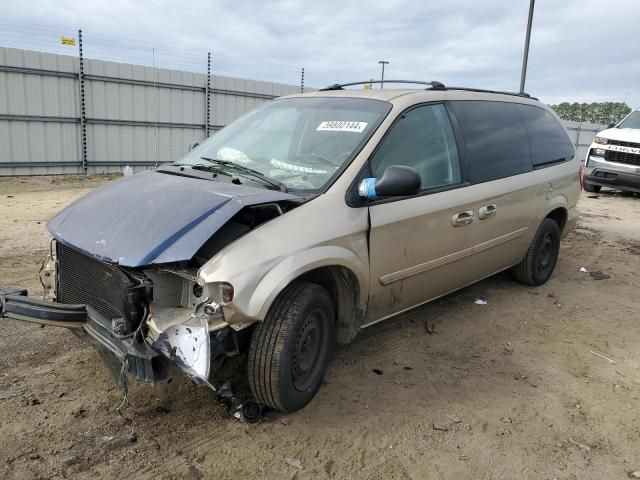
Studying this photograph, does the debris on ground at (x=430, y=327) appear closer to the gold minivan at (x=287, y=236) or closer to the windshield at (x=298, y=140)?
the gold minivan at (x=287, y=236)

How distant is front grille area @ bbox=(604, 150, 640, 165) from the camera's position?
449 inches

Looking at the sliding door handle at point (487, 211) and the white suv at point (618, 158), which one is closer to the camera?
the sliding door handle at point (487, 211)

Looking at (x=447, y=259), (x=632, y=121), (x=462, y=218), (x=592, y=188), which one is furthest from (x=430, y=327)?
(x=592, y=188)

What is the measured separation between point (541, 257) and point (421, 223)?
2.43 metres

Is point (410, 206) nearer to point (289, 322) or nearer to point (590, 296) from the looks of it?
point (289, 322)

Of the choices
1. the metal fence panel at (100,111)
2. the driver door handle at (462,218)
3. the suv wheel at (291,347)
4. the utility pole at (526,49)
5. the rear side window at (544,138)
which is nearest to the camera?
the suv wheel at (291,347)

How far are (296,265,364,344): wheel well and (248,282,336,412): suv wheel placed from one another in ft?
0.52

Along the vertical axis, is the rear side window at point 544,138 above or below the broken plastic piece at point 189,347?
above

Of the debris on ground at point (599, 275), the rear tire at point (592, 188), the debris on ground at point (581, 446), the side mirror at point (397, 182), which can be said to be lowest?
the debris on ground at point (581, 446)

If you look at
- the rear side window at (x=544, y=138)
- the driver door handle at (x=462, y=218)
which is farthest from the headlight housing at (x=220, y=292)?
the rear side window at (x=544, y=138)

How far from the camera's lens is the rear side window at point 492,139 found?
4090 millimetres

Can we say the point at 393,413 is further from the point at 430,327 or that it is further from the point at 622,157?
the point at 622,157

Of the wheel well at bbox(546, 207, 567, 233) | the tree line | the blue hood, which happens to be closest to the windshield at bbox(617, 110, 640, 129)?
the wheel well at bbox(546, 207, 567, 233)

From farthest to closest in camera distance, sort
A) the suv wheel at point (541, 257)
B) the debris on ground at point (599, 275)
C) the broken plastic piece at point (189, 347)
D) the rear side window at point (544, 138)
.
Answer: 1. the debris on ground at point (599, 275)
2. the suv wheel at point (541, 257)
3. the rear side window at point (544, 138)
4. the broken plastic piece at point (189, 347)
